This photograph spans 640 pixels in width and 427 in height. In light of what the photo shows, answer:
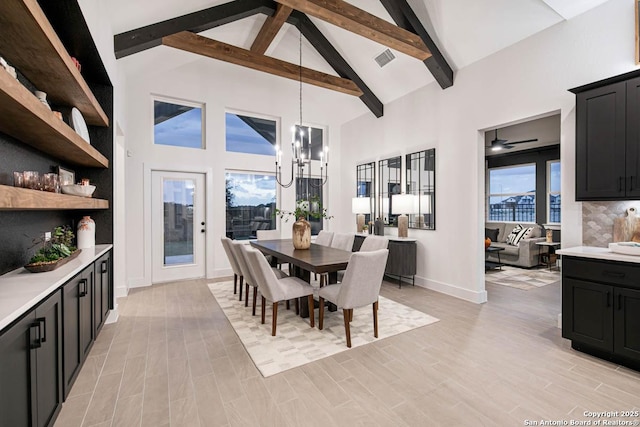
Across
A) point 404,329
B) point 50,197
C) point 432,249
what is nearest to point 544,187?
point 432,249

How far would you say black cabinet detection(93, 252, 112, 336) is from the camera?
263cm

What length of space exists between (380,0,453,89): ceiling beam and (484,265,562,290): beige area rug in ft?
11.3

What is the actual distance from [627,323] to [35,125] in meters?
4.39

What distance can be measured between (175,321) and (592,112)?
4717mm

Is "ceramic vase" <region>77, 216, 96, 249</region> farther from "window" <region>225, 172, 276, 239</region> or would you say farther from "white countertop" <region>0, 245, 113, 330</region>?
"window" <region>225, 172, 276, 239</region>

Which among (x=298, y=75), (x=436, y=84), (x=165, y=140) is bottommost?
(x=165, y=140)

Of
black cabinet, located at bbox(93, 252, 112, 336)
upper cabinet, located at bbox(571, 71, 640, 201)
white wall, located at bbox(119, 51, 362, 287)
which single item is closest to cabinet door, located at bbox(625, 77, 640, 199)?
upper cabinet, located at bbox(571, 71, 640, 201)

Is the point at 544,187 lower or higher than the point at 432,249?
higher

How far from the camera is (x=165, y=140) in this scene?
17.1 ft

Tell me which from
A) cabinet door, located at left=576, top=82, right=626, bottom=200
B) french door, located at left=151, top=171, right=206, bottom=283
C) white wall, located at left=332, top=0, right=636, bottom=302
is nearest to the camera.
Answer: cabinet door, located at left=576, top=82, right=626, bottom=200

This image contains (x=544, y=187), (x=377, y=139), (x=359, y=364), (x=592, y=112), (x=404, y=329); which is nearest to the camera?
(x=359, y=364)

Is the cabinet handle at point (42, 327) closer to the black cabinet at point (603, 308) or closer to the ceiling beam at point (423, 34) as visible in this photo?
the black cabinet at point (603, 308)

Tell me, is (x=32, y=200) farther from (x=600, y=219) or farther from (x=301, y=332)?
(x=600, y=219)

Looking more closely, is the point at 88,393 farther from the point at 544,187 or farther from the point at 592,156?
the point at 544,187
